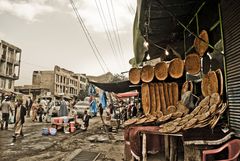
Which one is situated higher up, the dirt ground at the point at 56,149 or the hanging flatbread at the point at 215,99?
the hanging flatbread at the point at 215,99

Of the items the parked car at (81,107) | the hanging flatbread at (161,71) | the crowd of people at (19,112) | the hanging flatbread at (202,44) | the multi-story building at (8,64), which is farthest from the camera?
the multi-story building at (8,64)

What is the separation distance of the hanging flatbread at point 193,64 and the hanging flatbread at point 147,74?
1.03 m

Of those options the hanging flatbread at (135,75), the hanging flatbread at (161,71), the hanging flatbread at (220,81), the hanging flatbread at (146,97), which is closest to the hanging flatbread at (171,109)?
the hanging flatbread at (146,97)

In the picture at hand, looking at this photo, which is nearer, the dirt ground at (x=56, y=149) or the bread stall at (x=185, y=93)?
the bread stall at (x=185, y=93)

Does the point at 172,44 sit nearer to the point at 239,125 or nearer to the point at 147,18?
the point at 147,18

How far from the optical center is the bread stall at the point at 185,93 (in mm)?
3596

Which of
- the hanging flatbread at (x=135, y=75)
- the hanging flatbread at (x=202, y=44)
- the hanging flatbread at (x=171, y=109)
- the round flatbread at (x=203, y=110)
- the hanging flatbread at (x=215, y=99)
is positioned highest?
the hanging flatbread at (x=202, y=44)

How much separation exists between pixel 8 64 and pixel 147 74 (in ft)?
156

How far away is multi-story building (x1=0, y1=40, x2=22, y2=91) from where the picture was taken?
43328 mm

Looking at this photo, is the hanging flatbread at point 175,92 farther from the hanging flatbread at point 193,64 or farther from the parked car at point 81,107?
the parked car at point 81,107

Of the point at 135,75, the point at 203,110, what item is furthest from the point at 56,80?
the point at 203,110

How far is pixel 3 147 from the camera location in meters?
8.87

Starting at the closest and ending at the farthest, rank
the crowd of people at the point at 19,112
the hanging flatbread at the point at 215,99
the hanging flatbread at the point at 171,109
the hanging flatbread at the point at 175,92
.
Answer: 1. the hanging flatbread at the point at 215,99
2. the hanging flatbread at the point at 171,109
3. the hanging flatbread at the point at 175,92
4. the crowd of people at the point at 19,112

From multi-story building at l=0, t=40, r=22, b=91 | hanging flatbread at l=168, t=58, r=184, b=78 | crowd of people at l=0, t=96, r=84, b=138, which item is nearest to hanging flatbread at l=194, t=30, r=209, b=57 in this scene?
hanging flatbread at l=168, t=58, r=184, b=78
